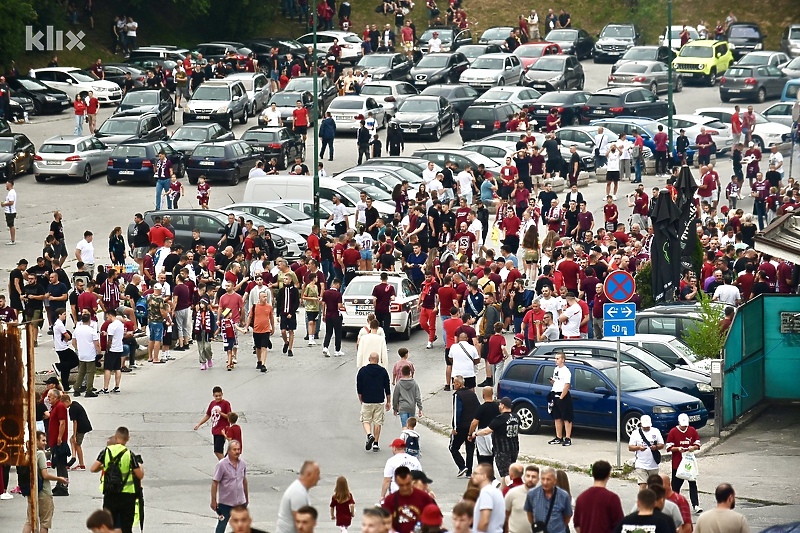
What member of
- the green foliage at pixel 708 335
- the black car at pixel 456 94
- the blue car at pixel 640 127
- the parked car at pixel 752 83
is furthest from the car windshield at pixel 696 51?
the green foliage at pixel 708 335

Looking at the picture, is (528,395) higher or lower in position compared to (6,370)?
lower

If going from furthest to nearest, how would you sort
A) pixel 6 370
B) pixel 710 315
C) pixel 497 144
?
1. pixel 497 144
2. pixel 710 315
3. pixel 6 370

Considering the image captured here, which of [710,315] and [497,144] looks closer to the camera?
[710,315]

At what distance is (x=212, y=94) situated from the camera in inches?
2085

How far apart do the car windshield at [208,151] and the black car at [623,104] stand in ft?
43.4

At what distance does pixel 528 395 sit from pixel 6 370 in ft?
30.2

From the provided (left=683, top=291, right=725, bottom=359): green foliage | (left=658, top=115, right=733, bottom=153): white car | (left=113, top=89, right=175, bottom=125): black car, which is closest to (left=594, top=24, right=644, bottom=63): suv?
(left=658, top=115, right=733, bottom=153): white car

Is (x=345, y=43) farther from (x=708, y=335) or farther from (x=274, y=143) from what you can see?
(x=708, y=335)

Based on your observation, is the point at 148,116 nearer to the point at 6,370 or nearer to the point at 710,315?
the point at 710,315

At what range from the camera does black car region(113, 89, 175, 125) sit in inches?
2032

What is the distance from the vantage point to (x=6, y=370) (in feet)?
56.8

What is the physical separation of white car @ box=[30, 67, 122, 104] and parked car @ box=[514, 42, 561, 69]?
1572 cm

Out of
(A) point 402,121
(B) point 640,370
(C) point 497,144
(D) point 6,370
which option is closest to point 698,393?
(B) point 640,370

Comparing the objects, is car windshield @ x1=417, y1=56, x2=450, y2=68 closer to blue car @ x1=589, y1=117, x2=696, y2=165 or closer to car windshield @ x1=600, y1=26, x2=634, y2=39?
car windshield @ x1=600, y1=26, x2=634, y2=39
